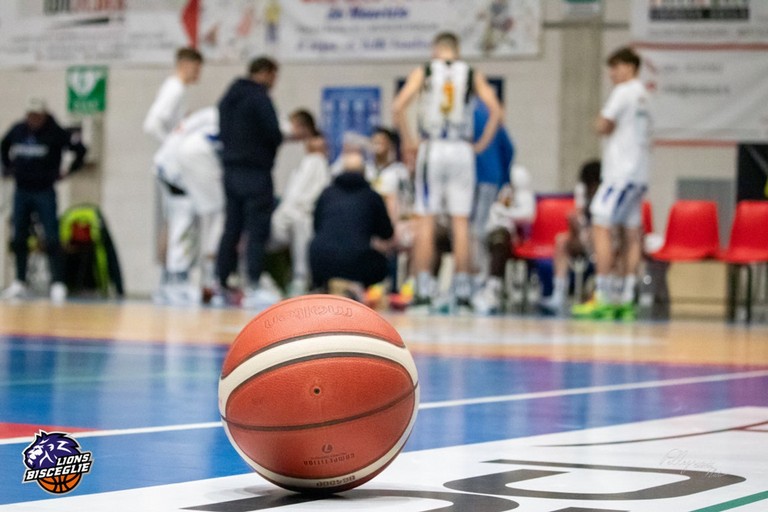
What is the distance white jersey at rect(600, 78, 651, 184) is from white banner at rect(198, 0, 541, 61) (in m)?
5.25

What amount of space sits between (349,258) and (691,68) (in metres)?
7.43

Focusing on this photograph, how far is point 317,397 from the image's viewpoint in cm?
287

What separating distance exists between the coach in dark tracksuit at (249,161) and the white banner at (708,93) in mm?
5885

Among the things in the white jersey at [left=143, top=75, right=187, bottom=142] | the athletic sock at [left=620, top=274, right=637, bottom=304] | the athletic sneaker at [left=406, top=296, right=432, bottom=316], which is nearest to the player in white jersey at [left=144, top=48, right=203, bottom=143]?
the white jersey at [left=143, top=75, right=187, bottom=142]

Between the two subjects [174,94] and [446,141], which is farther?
[174,94]

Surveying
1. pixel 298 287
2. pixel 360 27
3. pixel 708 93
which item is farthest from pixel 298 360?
pixel 360 27

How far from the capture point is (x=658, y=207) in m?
18.0

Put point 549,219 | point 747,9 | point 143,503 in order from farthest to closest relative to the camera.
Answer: point 747,9 → point 549,219 → point 143,503

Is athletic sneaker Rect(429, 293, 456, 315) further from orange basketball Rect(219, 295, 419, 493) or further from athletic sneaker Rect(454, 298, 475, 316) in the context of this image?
orange basketball Rect(219, 295, 419, 493)

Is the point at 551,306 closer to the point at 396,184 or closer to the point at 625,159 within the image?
the point at 396,184

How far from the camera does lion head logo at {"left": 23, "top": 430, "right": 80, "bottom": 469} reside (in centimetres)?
275

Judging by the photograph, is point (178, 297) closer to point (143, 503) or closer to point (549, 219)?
point (549, 219)

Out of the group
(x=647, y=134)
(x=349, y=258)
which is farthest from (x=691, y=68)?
(x=349, y=258)

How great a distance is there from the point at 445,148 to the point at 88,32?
9170 millimetres
